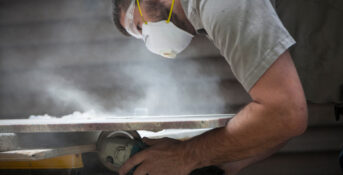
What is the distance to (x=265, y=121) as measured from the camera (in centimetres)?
116

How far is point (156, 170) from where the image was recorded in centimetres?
137

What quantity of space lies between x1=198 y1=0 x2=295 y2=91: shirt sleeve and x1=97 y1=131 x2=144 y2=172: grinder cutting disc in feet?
2.12

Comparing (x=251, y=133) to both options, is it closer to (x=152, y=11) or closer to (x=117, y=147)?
(x=117, y=147)

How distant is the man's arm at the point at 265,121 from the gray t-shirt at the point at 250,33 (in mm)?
40

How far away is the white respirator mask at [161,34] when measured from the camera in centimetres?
166

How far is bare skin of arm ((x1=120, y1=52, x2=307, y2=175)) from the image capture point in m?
1.11

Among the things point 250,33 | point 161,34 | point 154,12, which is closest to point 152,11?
point 154,12

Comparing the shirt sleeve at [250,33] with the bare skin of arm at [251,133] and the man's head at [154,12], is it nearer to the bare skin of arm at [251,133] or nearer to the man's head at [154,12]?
the bare skin of arm at [251,133]

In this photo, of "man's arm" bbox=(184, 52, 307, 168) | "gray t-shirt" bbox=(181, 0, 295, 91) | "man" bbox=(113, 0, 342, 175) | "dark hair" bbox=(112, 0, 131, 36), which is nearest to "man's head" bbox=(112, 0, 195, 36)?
"dark hair" bbox=(112, 0, 131, 36)

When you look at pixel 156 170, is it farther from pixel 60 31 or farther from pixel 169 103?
pixel 60 31

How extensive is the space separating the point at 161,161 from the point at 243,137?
38 centimetres

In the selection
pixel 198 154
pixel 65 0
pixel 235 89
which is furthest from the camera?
pixel 65 0

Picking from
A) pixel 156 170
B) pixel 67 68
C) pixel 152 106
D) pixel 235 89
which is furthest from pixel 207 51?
pixel 156 170

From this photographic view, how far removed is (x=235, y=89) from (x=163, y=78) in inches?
25.5
